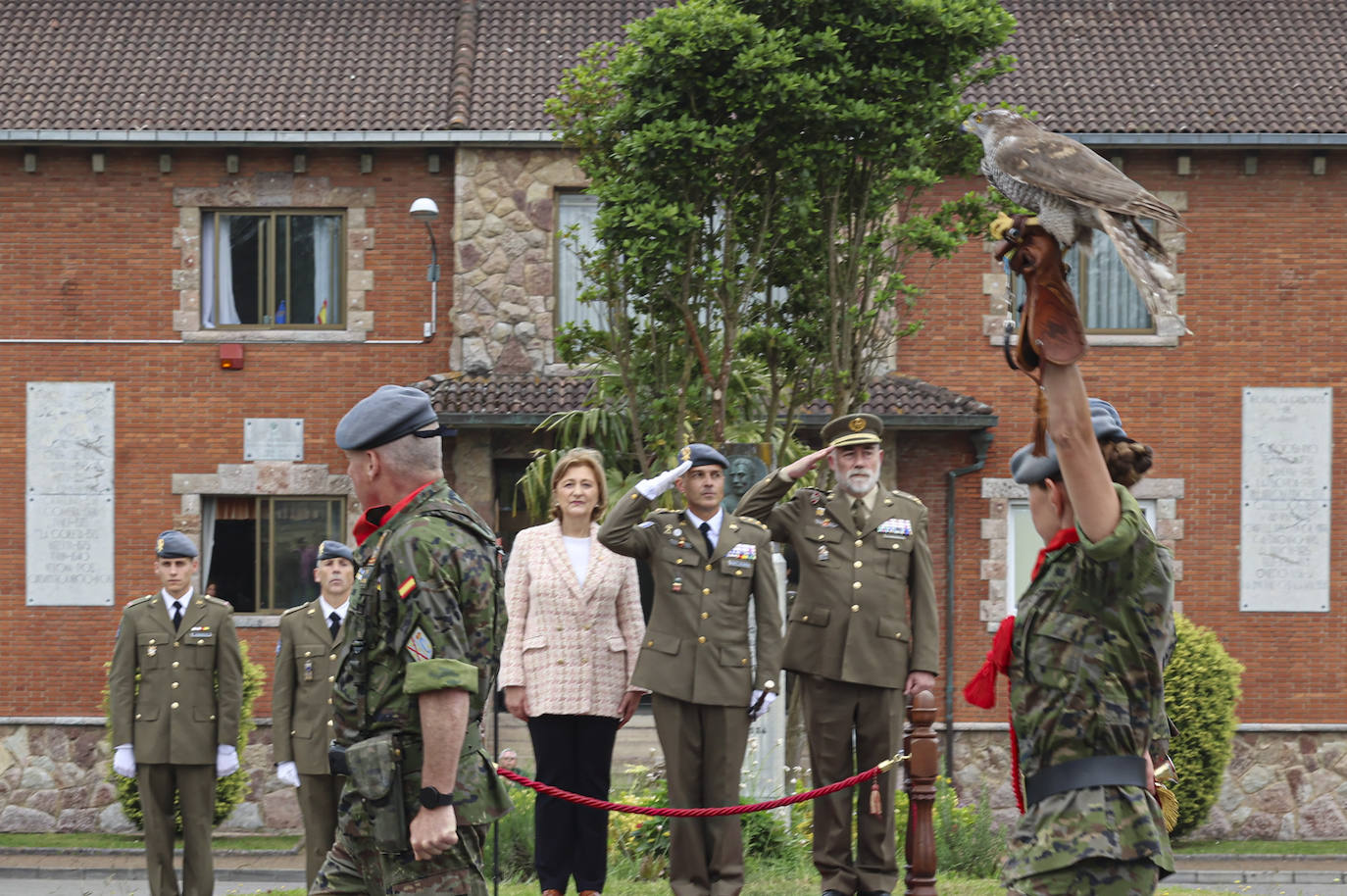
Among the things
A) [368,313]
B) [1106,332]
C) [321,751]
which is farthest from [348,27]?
[321,751]

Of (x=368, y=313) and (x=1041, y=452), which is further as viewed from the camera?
(x=368, y=313)

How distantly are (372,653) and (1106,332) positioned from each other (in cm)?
1346

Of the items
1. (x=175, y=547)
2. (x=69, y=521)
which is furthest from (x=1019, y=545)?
(x=69, y=521)

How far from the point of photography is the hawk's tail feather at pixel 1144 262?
10.8ft

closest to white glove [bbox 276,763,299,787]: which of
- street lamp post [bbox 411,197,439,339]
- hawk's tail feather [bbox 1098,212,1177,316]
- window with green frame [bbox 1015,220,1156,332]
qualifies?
hawk's tail feather [bbox 1098,212,1177,316]

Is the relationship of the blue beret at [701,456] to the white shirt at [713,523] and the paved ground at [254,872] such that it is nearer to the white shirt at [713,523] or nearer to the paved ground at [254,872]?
the white shirt at [713,523]

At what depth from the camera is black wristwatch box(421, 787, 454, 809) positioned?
4152 millimetres

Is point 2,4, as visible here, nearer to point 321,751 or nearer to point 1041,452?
point 321,751

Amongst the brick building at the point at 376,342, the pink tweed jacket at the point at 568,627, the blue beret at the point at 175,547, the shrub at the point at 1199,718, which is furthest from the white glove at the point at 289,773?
the shrub at the point at 1199,718

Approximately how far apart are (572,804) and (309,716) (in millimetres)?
2271

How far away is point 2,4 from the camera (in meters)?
17.6

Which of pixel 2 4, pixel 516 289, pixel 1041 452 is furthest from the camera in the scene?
pixel 2 4

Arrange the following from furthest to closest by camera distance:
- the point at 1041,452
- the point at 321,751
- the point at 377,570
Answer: the point at 321,751
the point at 377,570
the point at 1041,452

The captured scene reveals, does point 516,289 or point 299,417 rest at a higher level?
point 516,289
